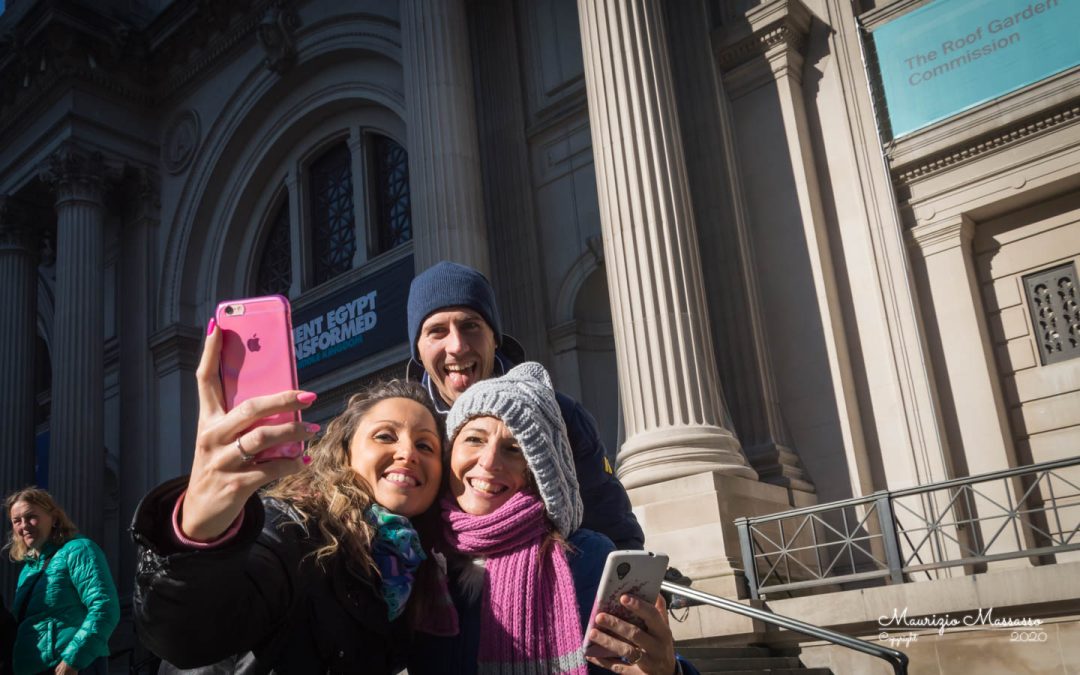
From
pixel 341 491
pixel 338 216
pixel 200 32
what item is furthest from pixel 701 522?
pixel 200 32

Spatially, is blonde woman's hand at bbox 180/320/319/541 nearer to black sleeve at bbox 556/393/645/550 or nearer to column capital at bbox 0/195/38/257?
black sleeve at bbox 556/393/645/550

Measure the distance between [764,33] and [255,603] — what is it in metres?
11.2

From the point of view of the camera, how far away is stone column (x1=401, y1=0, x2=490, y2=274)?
43.8ft

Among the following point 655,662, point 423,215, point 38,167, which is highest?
point 38,167

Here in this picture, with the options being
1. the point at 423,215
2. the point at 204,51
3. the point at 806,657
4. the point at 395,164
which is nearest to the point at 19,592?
the point at 806,657

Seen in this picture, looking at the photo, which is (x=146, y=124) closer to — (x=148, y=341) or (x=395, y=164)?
(x=148, y=341)

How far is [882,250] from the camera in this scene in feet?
35.6

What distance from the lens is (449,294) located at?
11.0 ft

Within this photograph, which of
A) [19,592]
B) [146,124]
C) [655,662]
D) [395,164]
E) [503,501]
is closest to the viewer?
[655,662]

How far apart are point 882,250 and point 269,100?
14080 mm

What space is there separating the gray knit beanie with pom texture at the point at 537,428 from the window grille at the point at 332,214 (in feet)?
54.1

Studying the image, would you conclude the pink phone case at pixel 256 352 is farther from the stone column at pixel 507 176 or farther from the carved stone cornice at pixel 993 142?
the stone column at pixel 507 176

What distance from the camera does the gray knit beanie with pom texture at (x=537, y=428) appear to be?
8.14ft

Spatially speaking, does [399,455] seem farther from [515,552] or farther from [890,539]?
[890,539]
